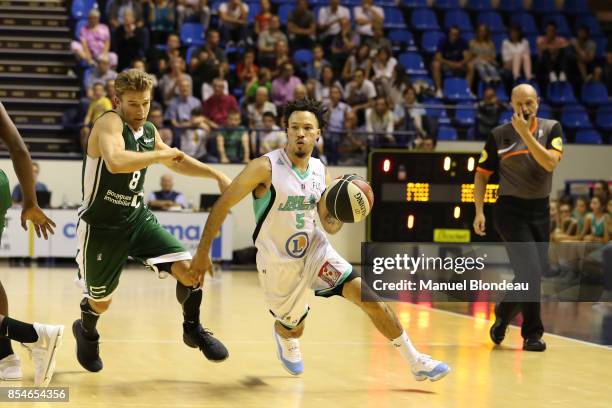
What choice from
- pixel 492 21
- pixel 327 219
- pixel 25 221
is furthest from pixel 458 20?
pixel 25 221

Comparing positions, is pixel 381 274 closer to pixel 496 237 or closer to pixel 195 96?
pixel 496 237

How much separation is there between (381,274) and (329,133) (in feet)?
11.2

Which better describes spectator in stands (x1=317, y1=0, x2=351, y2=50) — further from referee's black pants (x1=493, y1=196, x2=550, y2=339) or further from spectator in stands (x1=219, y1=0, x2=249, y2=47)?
referee's black pants (x1=493, y1=196, x2=550, y2=339)

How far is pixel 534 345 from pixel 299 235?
2627mm

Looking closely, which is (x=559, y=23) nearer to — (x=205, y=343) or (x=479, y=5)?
(x=479, y=5)

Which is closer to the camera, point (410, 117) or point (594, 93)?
point (410, 117)

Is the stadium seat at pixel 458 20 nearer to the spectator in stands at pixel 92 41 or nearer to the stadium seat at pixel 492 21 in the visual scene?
the stadium seat at pixel 492 21

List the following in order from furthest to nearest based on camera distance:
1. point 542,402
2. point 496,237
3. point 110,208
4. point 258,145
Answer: point 258,145
point 496,237
point 110,208
point 542,402

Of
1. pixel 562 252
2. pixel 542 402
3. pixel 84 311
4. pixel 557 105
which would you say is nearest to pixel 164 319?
pixel 84 311

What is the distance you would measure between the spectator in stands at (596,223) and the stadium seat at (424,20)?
23.7 feet

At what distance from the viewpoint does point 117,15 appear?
59.9 feet

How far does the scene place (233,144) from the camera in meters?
16.5

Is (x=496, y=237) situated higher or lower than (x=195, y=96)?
lower

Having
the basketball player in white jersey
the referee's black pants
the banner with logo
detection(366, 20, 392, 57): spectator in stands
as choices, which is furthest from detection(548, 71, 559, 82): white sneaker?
the basketball player in white jersey
